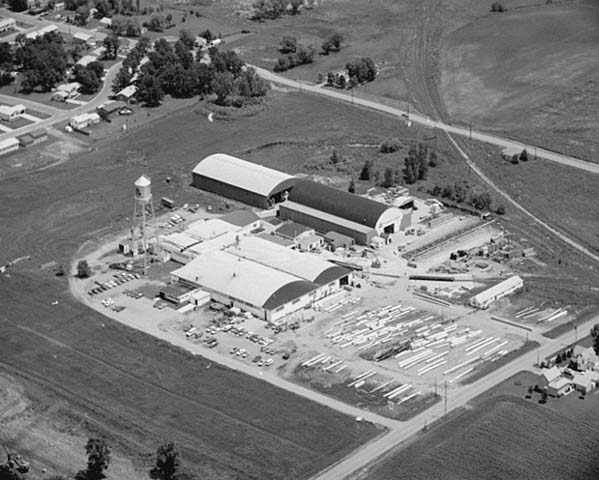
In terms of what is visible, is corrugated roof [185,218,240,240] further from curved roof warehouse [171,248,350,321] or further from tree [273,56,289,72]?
tree [273,56,289,72]

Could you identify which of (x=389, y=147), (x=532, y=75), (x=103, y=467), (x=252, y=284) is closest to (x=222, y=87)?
(x=389, y=147)

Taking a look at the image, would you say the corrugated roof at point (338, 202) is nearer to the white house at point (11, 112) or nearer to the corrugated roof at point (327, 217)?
the corrugated roof at point (327, 217)

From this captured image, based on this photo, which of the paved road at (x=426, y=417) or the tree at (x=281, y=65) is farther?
the tree at (x=281, y=65)

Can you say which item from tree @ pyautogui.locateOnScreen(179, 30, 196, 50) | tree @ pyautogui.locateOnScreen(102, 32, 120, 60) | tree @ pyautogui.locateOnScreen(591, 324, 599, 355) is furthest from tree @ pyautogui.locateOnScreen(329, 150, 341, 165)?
tree @ pyautogui.locateOnScreen(102, 32, 120, 60)

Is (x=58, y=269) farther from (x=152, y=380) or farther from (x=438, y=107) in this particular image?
(x=438, y=107)

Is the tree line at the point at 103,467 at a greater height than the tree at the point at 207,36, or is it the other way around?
the tree at the point at 207,36

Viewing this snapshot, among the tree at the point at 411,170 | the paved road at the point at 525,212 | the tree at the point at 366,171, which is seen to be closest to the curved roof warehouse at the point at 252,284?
the paved road at the point at 525,212
